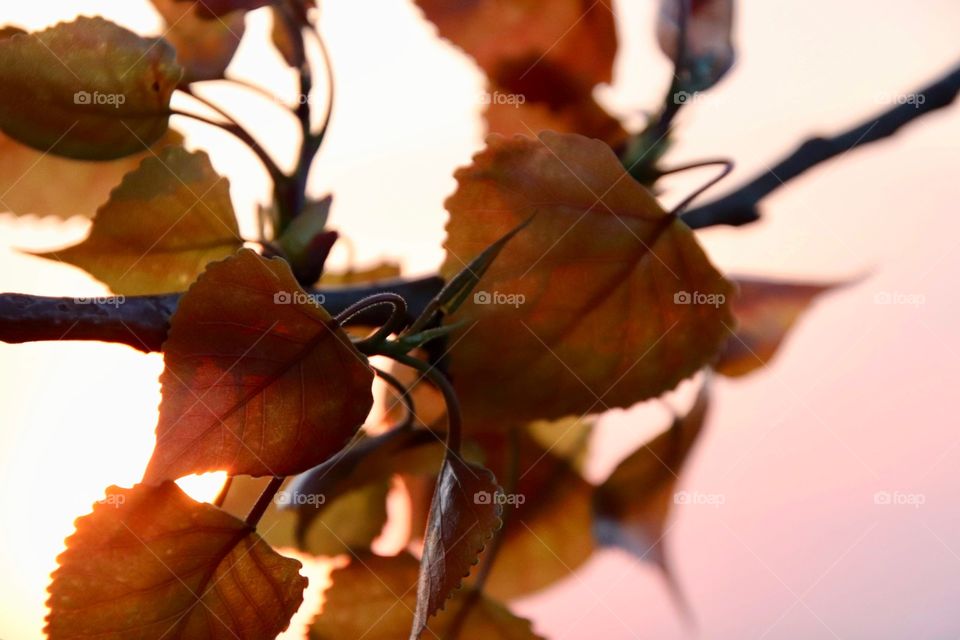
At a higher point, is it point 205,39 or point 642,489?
point 205,39

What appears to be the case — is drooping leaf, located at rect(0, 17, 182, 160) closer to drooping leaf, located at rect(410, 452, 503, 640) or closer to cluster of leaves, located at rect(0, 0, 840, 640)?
cluster of leaves, located at rect(0, 0, 840, 640)

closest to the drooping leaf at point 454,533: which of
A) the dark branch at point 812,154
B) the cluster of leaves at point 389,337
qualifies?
the cluster of leaves at point 389,337

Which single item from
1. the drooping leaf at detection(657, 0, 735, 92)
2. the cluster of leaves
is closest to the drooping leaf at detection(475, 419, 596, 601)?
the cluster of leaves

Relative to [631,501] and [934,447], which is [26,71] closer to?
[631,501]

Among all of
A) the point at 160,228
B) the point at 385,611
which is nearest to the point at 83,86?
the point at 160,228

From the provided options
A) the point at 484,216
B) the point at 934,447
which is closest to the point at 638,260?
the point at 484,216

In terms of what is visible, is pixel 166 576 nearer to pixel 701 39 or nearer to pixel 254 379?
pixel 254 379

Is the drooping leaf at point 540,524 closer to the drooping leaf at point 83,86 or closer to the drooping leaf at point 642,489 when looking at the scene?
the drooping leaf at point 642,489

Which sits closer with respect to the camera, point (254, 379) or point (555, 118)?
point (254, 379)
